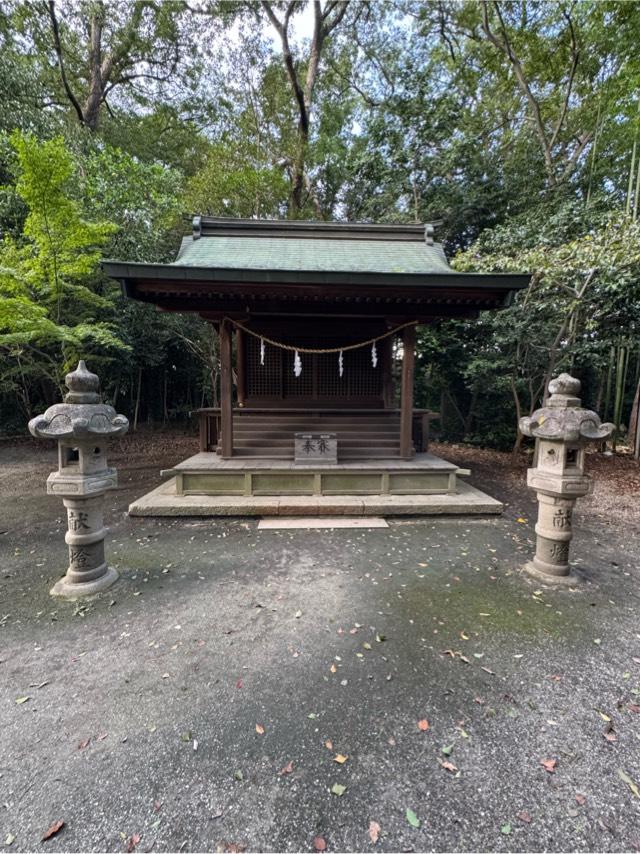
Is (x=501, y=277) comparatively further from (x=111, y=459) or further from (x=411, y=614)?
(x=111, y=459)

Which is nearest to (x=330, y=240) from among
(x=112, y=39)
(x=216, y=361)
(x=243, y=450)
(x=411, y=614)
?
(x=243, y=450)

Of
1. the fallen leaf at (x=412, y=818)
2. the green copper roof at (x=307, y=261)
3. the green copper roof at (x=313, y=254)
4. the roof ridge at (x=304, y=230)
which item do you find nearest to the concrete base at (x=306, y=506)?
the green copper roof at (x=307, y=261)

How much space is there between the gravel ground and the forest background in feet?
Answer: 18.1

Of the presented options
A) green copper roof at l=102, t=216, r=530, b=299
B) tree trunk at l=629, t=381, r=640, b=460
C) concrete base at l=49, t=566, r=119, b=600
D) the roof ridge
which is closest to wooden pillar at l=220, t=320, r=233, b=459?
green copper roof at l=102, t=216, r=530, b=299

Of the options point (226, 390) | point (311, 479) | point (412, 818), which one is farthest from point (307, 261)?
point (412, 818)

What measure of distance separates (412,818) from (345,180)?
1577cm

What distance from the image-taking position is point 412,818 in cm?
147

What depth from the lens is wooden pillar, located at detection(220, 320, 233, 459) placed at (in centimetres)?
563

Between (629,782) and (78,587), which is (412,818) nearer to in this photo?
(629,782)

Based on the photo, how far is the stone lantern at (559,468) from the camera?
3172 mm

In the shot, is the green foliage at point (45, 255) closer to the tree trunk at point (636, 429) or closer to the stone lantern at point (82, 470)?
the stone lantern at point (82, 470)

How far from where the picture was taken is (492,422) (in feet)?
36.7

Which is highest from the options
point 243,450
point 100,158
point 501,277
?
point 100,158

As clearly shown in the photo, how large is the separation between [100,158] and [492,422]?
41.6 ft
